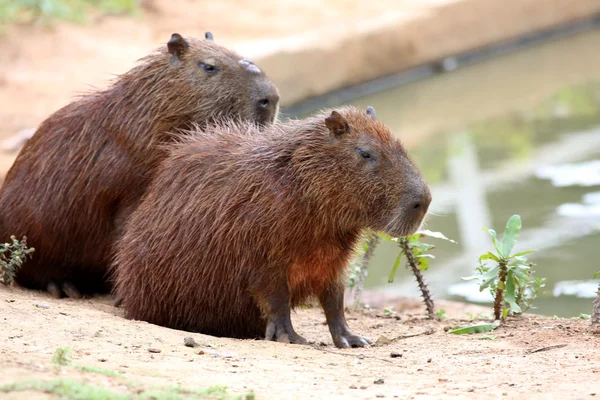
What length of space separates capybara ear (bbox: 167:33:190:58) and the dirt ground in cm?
164

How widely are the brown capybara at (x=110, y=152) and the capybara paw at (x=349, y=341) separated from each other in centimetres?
148

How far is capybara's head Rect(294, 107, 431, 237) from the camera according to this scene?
4.50 m

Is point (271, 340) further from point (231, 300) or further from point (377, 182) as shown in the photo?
point (377, 182)

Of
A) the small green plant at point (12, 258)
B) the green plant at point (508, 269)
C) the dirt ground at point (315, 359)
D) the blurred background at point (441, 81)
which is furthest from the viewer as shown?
the blurred background at point (441, 81)

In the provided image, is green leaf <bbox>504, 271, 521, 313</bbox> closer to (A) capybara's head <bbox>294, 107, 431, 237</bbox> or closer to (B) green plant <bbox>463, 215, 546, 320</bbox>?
(B) green plant <bbox>463, 215, 546, 320</bbox>

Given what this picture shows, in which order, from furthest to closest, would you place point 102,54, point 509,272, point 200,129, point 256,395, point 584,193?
point 102,54
point 584,193
point 200,129
point 509,272
point 256,395

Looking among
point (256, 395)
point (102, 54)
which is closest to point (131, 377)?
point (256, 395)

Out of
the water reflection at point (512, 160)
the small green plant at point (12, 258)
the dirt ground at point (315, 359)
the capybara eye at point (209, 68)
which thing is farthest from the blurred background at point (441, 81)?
the small green plant at point (12, 258)

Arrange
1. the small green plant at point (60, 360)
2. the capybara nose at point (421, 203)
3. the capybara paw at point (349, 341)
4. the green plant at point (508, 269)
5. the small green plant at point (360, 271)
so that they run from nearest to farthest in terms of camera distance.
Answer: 1. the small green plant at point (60, 360)
2. the capybara nose at point (421, 203)
3. the capybara paw at point (349, 341)
4. the green plant at point (508, 269)
5. the small green plant at point (360, 271)

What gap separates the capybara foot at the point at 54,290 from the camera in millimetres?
5777

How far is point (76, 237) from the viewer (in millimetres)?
5758

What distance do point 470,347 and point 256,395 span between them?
4.75 ft

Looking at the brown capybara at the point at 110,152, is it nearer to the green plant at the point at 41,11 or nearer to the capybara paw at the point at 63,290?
the capybara paw at the point at 63,290

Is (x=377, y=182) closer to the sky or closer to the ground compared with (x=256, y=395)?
closer to the sky
